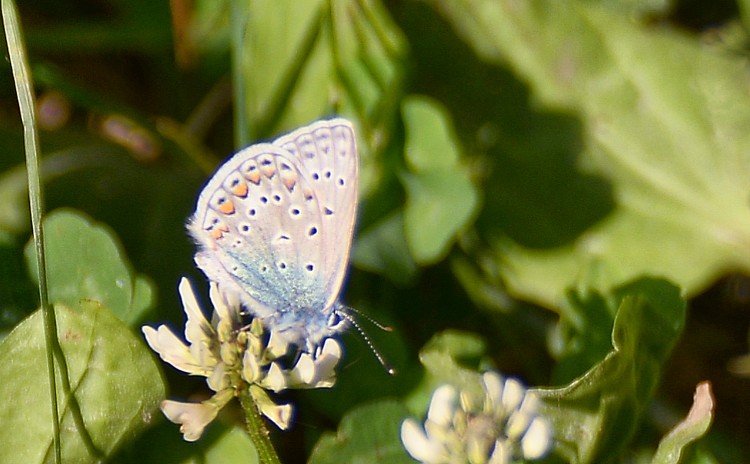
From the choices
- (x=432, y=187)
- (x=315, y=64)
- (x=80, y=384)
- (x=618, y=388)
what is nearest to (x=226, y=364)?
(x=80, y=384)

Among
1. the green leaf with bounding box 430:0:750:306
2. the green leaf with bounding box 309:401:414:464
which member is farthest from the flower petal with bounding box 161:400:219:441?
the green leaf with bounding box 430:0:750:306

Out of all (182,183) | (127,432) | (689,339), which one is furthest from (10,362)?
(689,339)

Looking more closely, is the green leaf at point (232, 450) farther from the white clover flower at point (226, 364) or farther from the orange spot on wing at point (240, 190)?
the orange spot on wing at point (240, 190)

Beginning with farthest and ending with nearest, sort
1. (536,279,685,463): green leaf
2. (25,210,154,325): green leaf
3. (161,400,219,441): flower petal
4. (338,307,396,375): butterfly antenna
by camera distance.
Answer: (338,307,396,375): butterfly antenna, (25,210,154,325): green leaf, (536,279,685,463): green leaf, (161,400,219,441): flower petal

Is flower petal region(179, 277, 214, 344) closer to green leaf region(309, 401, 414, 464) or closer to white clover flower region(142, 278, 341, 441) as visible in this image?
white clover flower region(142, 278, 341, 441)

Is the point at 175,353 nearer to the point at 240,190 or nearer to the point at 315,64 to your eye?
the point at 240,190

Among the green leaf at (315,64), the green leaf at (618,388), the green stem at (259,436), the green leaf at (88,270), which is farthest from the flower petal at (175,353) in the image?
the green leaf at (315,64)
